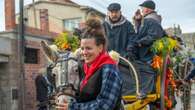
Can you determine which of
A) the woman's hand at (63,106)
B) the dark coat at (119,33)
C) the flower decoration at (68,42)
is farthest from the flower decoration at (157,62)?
the woman's hand at (63,106)

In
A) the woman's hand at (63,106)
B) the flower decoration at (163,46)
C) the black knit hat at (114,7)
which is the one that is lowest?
the woman's hand at (63,106)

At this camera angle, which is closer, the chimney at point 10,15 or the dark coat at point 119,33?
the dark coat at point 119,33

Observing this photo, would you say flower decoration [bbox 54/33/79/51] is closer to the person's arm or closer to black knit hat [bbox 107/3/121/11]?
black knit hat [bbox 107/3/121/11]

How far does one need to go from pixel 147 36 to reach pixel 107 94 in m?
3.67

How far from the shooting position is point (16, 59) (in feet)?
58.6

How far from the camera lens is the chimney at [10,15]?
701 inches

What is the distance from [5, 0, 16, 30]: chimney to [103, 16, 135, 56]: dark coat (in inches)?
440

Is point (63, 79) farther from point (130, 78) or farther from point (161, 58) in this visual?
point (161, 58)

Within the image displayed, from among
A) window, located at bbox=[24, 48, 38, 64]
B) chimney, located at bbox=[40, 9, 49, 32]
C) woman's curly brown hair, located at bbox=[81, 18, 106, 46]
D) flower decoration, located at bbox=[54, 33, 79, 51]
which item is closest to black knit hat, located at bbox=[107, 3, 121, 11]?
flower decoration, located at bbox=[54, 33, 79, 51]

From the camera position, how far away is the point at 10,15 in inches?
707

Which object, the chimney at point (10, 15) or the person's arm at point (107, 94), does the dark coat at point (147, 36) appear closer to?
the person's arm at point (107, 94)

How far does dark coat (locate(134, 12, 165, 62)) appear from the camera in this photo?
7145 mm

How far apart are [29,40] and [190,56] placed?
29.2 ft

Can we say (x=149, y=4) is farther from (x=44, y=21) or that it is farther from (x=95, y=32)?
(x=44, y=21)
